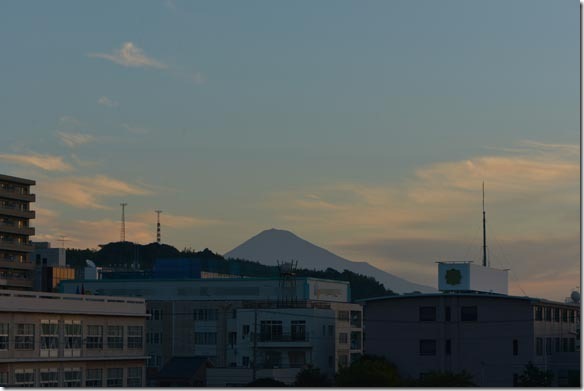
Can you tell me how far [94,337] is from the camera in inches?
4082

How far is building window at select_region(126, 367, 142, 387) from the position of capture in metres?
107

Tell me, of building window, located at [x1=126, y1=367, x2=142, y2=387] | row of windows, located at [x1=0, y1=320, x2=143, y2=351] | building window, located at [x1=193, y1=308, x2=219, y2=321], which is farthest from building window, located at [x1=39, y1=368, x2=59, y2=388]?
building window, located at [x1=193, y1=308, x2=219, y2=321]

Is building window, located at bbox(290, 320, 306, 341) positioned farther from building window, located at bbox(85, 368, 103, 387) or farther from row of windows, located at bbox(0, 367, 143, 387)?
building window, located at bbox(85, 368, 103, 387)

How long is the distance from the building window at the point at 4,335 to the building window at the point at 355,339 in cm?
7994

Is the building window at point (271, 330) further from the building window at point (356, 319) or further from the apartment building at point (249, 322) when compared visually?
the building window at point (356, 319)

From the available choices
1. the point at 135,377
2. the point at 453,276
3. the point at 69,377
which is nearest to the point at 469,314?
the point at 453,276

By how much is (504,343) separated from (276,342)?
109 feet

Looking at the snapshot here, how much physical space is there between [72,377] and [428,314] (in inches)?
1851

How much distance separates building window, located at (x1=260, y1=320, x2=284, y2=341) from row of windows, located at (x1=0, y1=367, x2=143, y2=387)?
42.3 metres

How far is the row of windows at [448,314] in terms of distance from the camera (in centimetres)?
13112

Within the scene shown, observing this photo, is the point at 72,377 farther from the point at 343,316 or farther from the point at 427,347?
the point at 343,316

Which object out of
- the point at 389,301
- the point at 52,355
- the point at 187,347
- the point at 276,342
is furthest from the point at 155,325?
the point at 52,355

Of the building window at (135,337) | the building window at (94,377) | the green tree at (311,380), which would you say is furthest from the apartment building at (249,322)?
the building window at (94,377)

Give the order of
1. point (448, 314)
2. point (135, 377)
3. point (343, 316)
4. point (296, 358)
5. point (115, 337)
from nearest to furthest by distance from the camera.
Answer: point (115, 337) < point (135, 377) < point (448, 314) < point (296, 358) < point (343, 316)
